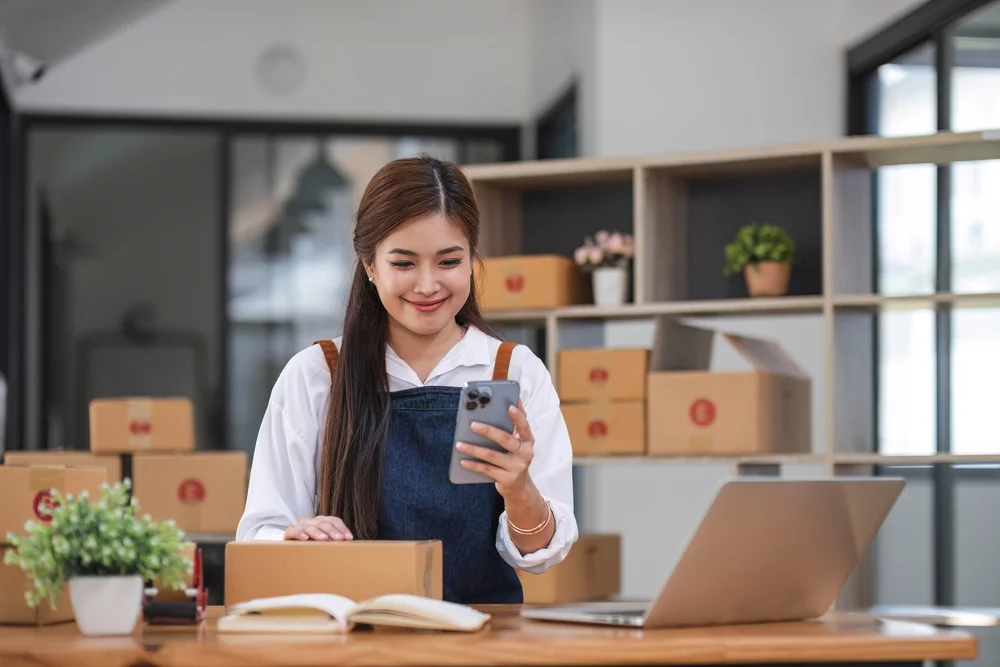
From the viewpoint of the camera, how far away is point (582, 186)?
171 inches

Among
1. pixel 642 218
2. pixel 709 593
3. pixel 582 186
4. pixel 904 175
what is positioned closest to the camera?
pixel 709 593

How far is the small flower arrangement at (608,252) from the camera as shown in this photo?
401cm

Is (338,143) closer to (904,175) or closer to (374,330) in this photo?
(904,175)

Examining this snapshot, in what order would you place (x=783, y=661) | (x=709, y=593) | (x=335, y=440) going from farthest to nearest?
1. (x=335, y=440)
2. (x=709, y=593)
3. (x=783, y=661)

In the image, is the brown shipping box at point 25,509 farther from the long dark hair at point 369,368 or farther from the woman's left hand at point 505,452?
the woman's left hand at point 505,452

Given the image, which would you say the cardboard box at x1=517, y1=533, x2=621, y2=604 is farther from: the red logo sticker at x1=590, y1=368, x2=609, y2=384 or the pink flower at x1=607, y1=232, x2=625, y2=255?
the pink flower at x1=607, y1=232, x2=625, y2=255

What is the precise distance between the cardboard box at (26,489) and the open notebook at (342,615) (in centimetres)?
34

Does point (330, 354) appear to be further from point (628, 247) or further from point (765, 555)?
point (628, 247)

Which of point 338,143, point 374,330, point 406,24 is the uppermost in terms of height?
point 406,24

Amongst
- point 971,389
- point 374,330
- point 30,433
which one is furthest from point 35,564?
point 30,433

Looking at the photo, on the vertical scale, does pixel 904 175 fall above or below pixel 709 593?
above

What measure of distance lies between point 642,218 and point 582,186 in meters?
0.44

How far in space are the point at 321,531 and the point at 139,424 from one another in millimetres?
2468

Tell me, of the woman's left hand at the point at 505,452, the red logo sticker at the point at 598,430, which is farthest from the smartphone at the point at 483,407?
the red logo sticker at the point at 598,430
